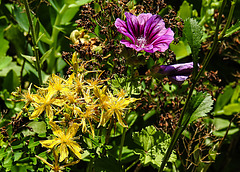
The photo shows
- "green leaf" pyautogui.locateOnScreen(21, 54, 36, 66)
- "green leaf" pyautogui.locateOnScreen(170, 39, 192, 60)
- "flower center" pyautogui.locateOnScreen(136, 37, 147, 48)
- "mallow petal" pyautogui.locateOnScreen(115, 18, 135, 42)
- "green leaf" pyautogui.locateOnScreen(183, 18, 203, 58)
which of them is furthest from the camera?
"green leaf" pyautogui.locateOnScreen(170, 39, 192, 60)

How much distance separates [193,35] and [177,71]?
0.19m

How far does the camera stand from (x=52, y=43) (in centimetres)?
167

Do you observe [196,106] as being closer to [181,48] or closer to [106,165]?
[106,165]

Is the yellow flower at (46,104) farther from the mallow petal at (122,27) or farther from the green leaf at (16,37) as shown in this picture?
the green leaf at (16,37)

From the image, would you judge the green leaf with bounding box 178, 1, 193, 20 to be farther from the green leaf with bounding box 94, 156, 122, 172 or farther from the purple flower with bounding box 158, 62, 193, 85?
the green leaf with bounding box 94, 156, 122, 172

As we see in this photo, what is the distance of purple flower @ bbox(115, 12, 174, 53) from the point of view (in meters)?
1.04

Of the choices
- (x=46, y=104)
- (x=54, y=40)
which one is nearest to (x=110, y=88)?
(x=46, y=104)

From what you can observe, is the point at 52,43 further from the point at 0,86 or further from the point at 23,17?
the point at 0,86

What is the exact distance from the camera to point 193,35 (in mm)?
892

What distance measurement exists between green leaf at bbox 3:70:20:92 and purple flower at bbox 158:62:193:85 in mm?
832

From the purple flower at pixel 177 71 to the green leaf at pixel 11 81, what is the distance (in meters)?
0.83

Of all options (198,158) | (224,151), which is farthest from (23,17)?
(224,151)

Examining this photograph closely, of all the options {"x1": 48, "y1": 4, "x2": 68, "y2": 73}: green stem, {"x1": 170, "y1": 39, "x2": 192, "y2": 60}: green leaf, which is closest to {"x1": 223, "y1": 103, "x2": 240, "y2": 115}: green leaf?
{"x1": 170, "y1": 39, "x2": 192, "y2": 60}: green leaf

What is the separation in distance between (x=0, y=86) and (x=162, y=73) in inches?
41.3
